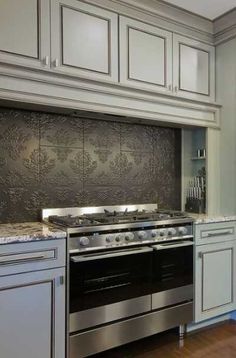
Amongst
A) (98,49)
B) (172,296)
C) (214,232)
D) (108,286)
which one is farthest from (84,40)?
(172,296)

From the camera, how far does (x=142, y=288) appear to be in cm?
224

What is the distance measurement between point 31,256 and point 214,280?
5.31ft

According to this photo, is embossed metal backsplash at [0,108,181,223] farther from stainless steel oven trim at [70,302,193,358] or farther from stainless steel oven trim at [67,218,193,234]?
stainless steel oven trim at [70,302,193,358]

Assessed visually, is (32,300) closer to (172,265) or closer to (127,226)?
(127,226)

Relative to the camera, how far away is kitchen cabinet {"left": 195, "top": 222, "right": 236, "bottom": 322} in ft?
8.30

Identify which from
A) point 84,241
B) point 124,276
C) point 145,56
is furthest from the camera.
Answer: point 145,56

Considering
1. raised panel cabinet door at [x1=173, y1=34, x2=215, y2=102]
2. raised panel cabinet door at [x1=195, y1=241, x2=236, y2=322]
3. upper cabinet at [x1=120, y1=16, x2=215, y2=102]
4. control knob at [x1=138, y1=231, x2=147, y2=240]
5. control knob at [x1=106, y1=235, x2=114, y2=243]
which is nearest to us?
control knob at [x1=106, y1=235, x2=114, y2=243]

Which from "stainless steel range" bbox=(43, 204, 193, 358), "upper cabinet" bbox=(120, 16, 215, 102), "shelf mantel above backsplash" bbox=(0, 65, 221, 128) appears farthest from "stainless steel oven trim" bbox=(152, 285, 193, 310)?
"upper cabinet" bbox=(120, 16, 215, 102)

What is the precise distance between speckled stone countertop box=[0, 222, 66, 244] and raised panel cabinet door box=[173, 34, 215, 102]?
1.60m

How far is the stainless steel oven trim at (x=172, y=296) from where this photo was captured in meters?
2.29

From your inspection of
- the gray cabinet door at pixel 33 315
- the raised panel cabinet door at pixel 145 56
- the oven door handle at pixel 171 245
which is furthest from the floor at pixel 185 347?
the raised panel cabinet door at pixel 145 56

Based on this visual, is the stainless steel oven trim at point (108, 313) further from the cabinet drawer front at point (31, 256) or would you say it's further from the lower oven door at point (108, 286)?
the cabinet drawer front at point (31, 256)

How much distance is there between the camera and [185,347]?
2332 millimetres

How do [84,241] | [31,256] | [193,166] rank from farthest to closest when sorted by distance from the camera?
[193,166] < [84,241] < [31,256]
